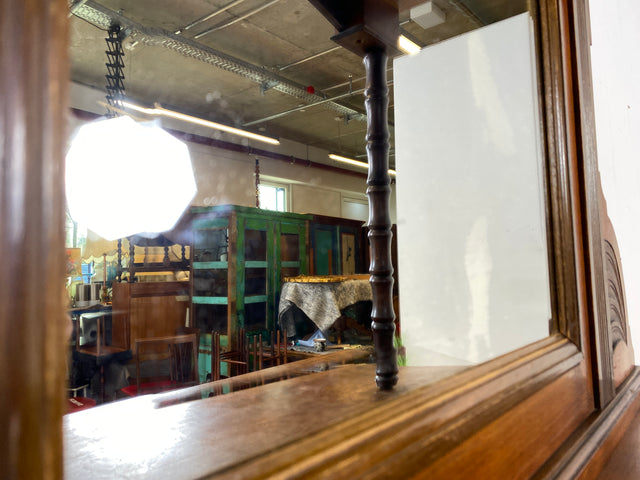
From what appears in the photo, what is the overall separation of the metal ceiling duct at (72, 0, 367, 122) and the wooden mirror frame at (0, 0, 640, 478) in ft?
0.47

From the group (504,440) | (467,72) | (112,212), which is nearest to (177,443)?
(504,440)

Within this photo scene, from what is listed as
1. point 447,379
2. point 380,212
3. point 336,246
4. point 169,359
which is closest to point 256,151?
point 336,246

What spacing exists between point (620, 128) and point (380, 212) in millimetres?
775

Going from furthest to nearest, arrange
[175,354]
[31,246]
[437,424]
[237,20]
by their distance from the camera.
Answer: [237,20] < [175,354] < [437,424] < [31,246]

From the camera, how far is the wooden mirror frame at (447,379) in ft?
0.33

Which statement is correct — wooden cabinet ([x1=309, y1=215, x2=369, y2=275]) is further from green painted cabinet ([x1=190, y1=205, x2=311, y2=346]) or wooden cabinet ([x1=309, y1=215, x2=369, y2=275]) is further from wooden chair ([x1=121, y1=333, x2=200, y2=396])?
wooden chair ([x1=121, y1=333, x2=200, y2=396])

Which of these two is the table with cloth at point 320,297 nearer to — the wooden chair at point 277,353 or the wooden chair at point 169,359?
the wooden chair at point 277,353

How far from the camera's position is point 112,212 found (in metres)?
0.56

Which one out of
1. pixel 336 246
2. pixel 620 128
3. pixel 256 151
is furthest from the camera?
pixel 256 151

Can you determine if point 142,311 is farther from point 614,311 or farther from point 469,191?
point 614,311

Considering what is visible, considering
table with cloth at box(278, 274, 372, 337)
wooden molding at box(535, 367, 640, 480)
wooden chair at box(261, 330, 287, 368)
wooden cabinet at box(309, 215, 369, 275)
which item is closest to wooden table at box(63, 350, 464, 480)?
wooden molding at box(535, 367, 640, 480)

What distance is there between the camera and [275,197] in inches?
236

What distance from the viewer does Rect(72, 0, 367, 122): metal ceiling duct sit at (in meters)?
1.15

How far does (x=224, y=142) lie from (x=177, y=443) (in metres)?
4.92
